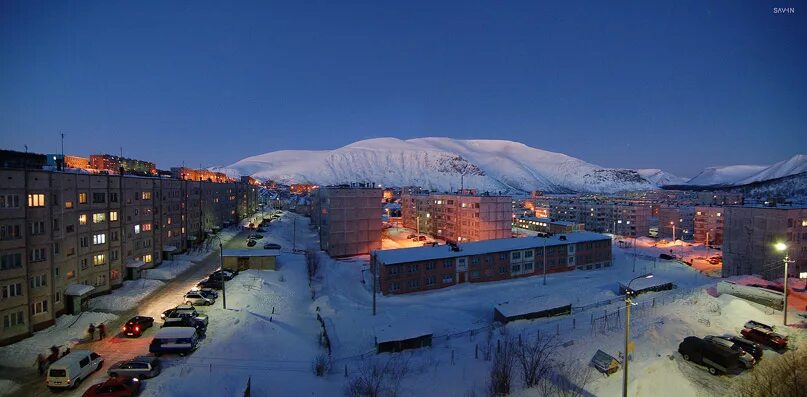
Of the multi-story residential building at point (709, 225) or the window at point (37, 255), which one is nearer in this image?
the window at point (37, 255)

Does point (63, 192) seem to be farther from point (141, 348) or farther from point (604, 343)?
point (604, 343)

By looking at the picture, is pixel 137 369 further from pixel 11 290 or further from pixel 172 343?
pixel 11 290

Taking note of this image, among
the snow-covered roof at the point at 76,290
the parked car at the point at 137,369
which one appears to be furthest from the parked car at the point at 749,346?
the snow-covered roof at the point at 76,290

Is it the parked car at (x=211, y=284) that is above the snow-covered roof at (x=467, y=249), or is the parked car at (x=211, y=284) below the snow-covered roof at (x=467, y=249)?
below

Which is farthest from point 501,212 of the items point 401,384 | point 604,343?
point 401,384

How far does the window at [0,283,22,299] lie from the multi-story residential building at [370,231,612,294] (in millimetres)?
29906

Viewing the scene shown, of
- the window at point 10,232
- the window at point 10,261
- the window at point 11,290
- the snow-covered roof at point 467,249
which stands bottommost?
the snow-covered roof at point 467,249

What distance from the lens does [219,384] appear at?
64.5 feet

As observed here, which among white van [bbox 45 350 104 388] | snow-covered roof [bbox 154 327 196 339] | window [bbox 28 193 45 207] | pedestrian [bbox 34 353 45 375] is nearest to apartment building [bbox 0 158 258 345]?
window [bbox 28 193 45 207]

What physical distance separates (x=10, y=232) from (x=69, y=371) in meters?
13.7

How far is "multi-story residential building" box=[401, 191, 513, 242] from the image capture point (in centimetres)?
7494

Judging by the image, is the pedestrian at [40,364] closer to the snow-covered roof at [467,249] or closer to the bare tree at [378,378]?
the bare tree at [378,378]

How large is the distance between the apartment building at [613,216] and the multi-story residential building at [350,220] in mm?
77681

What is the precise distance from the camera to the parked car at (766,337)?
936 inches
